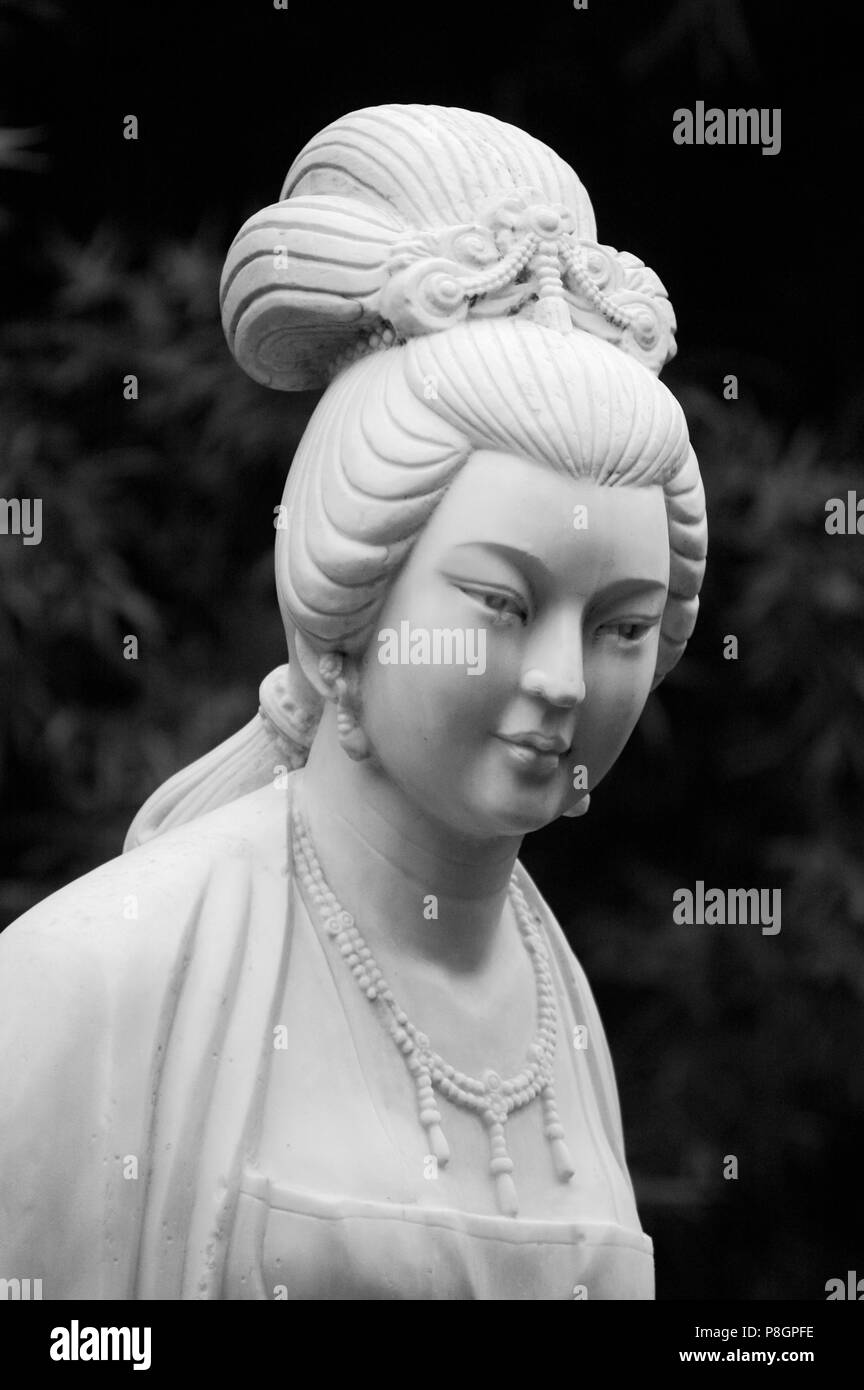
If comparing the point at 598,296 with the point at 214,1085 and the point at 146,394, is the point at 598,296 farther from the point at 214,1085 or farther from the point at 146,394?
the point at 146,394

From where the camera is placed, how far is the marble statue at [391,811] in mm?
3373

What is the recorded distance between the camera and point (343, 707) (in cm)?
354

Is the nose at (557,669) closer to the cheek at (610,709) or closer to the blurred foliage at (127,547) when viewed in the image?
the cheek at (610,709)

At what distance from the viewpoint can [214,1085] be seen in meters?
3.41

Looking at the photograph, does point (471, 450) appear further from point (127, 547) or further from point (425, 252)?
point (127, 547)

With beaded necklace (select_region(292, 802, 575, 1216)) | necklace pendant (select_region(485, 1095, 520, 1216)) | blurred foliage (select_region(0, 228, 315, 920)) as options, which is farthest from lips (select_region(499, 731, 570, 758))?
blurred foliage (select_region(0, 228, 315, 920))

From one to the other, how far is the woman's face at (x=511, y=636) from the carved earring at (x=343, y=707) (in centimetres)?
4

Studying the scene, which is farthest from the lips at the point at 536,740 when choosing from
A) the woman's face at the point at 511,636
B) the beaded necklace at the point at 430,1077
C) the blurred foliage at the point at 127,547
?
the blurred foliage at the point at 127,547

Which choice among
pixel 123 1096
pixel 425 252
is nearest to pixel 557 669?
pixel 425 252

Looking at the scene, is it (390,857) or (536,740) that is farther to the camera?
(390,857)

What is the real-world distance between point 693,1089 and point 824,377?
156 centimetres

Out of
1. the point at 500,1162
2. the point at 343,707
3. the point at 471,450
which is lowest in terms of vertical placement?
the point at 500,1162

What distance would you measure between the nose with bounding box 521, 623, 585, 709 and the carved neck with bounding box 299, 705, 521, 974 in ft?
0.81

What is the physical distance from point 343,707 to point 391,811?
14 centimetres
